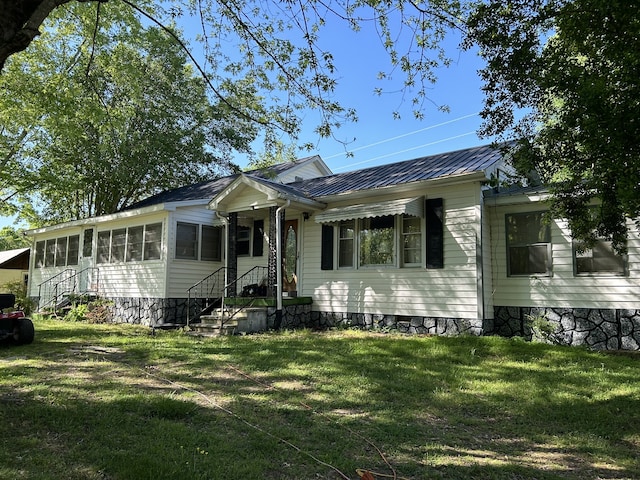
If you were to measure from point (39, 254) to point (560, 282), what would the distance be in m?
19.6

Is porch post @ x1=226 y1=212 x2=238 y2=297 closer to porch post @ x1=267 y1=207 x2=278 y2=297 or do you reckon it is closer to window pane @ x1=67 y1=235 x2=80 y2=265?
porch post @ x1=267 y1=207 x2=278 y2=297

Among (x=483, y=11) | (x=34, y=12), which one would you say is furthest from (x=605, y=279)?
(x=34, y=12)

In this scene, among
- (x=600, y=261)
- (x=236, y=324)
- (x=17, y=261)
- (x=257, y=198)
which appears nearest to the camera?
(x=600, y=261)

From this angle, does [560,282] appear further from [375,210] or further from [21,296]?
[21,296]

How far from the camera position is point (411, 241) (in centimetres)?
1018

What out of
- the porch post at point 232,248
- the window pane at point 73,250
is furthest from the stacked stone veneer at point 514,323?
the window pane at point 73,250

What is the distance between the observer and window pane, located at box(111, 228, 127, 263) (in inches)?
579

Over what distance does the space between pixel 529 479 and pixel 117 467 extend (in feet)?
9.70

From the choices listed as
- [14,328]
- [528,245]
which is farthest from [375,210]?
[14,328]

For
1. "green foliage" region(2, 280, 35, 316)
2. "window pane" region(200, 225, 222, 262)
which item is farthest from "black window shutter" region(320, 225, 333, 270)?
"green foliage" region(2, 280, 35, 316)

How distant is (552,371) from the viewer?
641 centimetres

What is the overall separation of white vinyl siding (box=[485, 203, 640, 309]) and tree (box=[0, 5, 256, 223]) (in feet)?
24.3

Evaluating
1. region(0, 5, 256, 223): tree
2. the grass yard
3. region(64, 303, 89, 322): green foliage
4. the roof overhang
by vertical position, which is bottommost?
the grass yard

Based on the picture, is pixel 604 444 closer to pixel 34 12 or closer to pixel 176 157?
pixel 34 12
